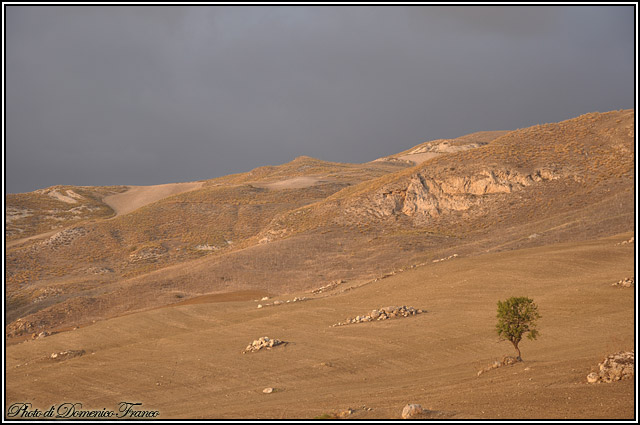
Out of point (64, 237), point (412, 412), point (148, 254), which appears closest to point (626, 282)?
point (412, 412)

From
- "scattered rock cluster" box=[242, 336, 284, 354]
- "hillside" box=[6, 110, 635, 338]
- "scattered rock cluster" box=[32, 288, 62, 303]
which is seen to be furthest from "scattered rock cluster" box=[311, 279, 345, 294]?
"scattered rock cluster" box=[32, 288, 62, 303]

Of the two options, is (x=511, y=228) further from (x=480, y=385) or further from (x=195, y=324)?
(x=480, y=385)

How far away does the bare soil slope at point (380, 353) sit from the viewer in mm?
16188

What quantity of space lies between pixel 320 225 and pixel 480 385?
161ft

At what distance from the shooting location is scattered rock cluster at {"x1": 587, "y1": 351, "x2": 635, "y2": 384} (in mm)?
15188

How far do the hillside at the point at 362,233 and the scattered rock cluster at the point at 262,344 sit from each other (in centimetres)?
1938

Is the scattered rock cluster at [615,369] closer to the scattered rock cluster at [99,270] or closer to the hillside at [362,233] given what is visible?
the hillside at [362,233]

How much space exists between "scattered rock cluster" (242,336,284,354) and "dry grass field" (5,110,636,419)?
1.82 ft

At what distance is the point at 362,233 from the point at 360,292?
21710mm

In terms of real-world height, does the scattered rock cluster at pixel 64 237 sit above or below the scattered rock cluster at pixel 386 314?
above

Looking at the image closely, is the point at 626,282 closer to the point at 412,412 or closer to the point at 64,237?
the point at 412,412

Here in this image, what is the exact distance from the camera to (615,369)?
50.2ft

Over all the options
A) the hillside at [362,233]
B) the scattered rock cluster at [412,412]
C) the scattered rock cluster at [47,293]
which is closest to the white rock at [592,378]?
the scattered rock cluster at [412,412]

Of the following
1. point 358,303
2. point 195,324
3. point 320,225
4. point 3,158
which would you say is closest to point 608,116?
point 320,225
